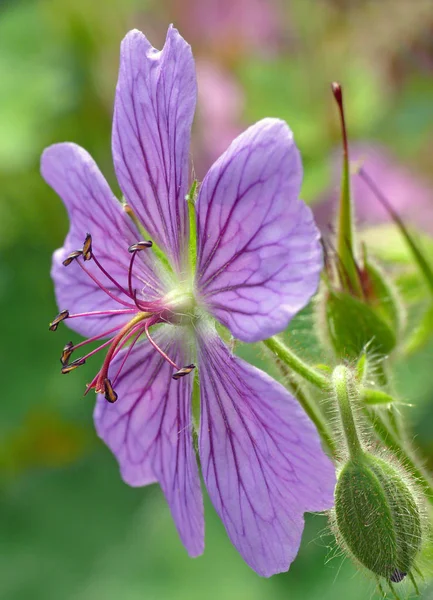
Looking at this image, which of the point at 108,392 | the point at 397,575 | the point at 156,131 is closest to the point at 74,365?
the point at 108,392

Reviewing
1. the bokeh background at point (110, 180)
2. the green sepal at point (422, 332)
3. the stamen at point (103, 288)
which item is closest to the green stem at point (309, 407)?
the stamen at point (103, 288)

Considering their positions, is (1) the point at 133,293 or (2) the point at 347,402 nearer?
(2) the point at 347,402

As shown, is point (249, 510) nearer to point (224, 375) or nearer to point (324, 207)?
point (224, 375)

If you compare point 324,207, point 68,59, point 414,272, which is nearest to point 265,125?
point 414,272

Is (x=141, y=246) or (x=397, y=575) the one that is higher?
(x=141, y=246)

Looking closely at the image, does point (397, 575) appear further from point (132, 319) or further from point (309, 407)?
point (132, 319)

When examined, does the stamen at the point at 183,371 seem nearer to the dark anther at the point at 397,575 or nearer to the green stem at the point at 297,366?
the green stem at the point at 297,366

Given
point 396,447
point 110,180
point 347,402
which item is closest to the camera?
point 347,402
